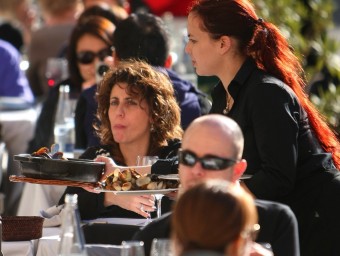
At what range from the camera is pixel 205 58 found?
502 centimetres

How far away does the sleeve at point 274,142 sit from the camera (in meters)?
4.62

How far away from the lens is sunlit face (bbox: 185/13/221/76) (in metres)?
4.99

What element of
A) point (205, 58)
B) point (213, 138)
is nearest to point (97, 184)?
point (205, 58)

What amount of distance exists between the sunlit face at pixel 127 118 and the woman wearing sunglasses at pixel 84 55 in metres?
2.18

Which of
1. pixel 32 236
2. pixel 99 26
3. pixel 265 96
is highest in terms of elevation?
pixel 99 26

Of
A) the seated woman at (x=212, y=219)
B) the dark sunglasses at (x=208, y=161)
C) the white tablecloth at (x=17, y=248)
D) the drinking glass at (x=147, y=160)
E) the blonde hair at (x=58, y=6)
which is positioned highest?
the blonde hair at (x=58, y=6)

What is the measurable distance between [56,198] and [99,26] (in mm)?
1796

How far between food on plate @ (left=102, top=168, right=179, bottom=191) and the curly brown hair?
826 millimetres

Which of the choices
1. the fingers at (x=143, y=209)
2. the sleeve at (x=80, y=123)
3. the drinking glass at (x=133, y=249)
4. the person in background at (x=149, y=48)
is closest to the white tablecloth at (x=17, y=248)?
the fingers at (x=143, y=209)

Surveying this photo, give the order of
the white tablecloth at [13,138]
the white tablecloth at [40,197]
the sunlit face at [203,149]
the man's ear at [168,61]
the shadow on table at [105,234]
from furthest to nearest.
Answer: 1. the white tablecloth at [13,138]
2. the man's ear at [168,61]
3. the white tablecloth at [40,197]
4. the shadow on table at [105,234]
5. the sunlit face at [203,149]

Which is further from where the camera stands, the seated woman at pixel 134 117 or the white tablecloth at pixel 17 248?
the seated woman at pixel 134 117

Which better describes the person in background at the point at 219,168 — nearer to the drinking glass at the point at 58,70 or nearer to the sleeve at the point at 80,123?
the sleeve at the point at 80,123

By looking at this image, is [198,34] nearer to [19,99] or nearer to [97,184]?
[97,184]

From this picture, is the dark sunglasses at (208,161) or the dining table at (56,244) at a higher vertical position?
the dark sunglasses at (208,161)
